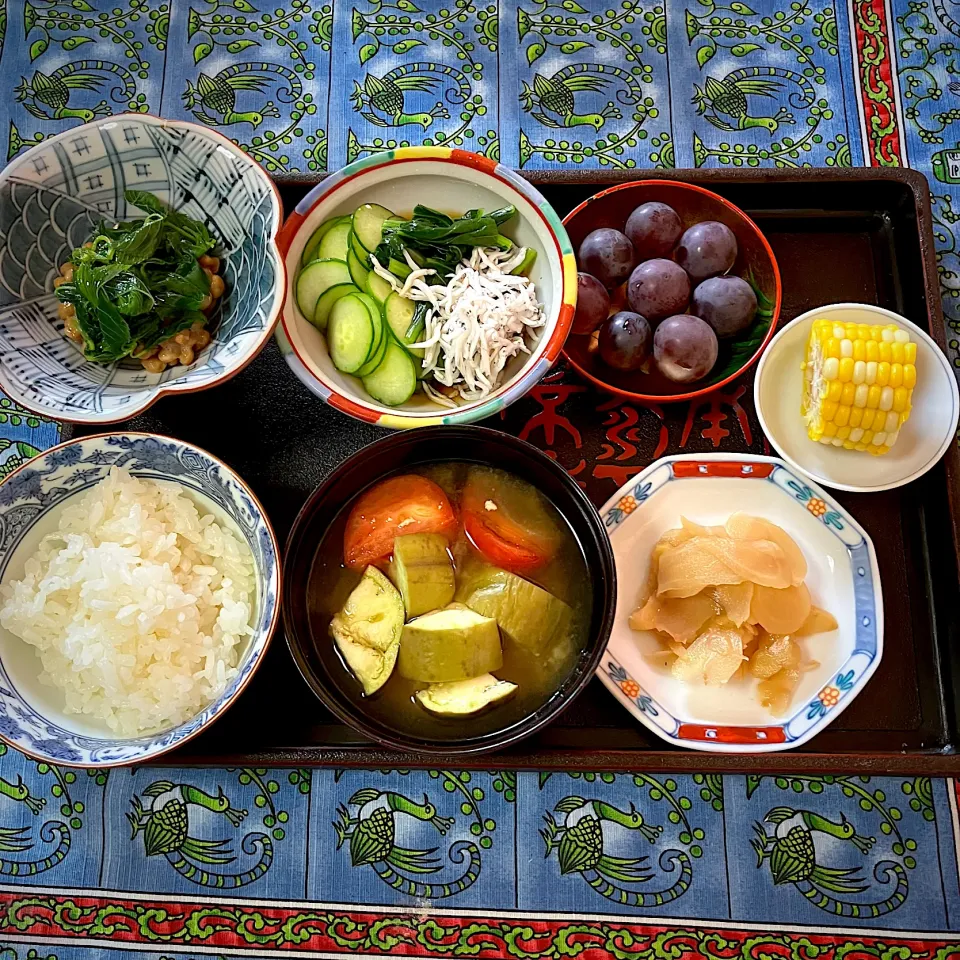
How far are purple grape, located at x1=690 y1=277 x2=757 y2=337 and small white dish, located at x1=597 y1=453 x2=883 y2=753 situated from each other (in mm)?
305

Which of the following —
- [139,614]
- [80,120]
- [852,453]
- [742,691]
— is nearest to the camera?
[139,614]

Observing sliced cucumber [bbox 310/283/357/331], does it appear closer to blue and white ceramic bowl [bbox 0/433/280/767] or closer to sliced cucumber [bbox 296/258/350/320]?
sliced cucumber [bbox 296/258/350/320]

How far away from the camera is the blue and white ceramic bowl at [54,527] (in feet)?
5.21

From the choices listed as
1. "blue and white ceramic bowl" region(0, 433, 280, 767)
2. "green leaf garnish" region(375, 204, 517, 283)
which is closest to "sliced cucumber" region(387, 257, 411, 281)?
"green leaf garnish" region(375, 204, 517, 283)

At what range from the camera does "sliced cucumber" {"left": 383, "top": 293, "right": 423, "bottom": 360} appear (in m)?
1.82

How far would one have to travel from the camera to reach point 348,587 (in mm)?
1760

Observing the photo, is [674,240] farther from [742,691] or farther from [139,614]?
[139,614]

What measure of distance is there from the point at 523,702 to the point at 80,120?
2.10 metres

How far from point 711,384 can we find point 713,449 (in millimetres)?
166

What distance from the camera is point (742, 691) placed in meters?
1.82

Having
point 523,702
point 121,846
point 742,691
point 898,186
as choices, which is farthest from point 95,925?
point 898,186

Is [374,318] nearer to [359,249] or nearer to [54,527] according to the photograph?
[359,249]

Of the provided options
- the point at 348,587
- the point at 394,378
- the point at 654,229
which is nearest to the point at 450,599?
the point at 348,587

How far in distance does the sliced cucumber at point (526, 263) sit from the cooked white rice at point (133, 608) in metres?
0.86
